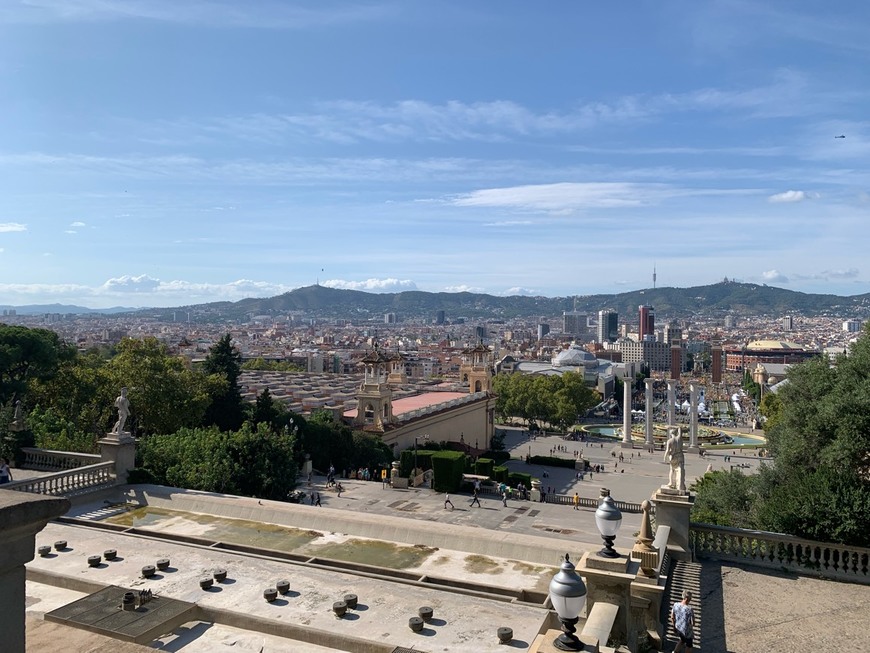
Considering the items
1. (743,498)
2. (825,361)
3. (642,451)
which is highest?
(825,361)

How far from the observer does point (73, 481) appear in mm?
17000

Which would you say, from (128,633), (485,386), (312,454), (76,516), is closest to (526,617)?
(128,633)

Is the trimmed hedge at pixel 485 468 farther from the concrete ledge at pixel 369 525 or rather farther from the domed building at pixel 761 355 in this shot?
the domed building at pixel 761 355

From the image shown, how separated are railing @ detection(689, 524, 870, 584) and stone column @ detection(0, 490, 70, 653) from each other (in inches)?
479

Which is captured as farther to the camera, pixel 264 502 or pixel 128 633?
pixel 264 502

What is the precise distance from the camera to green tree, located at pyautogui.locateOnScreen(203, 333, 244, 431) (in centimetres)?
3806

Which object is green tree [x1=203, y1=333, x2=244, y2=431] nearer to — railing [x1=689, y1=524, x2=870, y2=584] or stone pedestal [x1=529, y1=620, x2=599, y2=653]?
railing [x1=689, y1=524, x2=870, y2=584]

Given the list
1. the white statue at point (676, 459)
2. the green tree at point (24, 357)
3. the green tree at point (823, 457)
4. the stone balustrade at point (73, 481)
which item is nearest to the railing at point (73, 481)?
the stone balustrade at point (73, 481)

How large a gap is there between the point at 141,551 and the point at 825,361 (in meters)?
16.7

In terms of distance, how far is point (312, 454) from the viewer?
3747 cm

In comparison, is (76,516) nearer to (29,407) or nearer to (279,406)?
(29,407)

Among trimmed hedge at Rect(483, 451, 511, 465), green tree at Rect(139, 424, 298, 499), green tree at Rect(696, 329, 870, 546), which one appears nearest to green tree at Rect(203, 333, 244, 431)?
green tree at Rect(139, 424, 298, 499)

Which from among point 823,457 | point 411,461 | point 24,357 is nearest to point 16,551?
point 823,457

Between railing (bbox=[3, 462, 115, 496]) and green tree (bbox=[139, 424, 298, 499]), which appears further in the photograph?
green tree (bbox=[139, 424, 298, 499])
